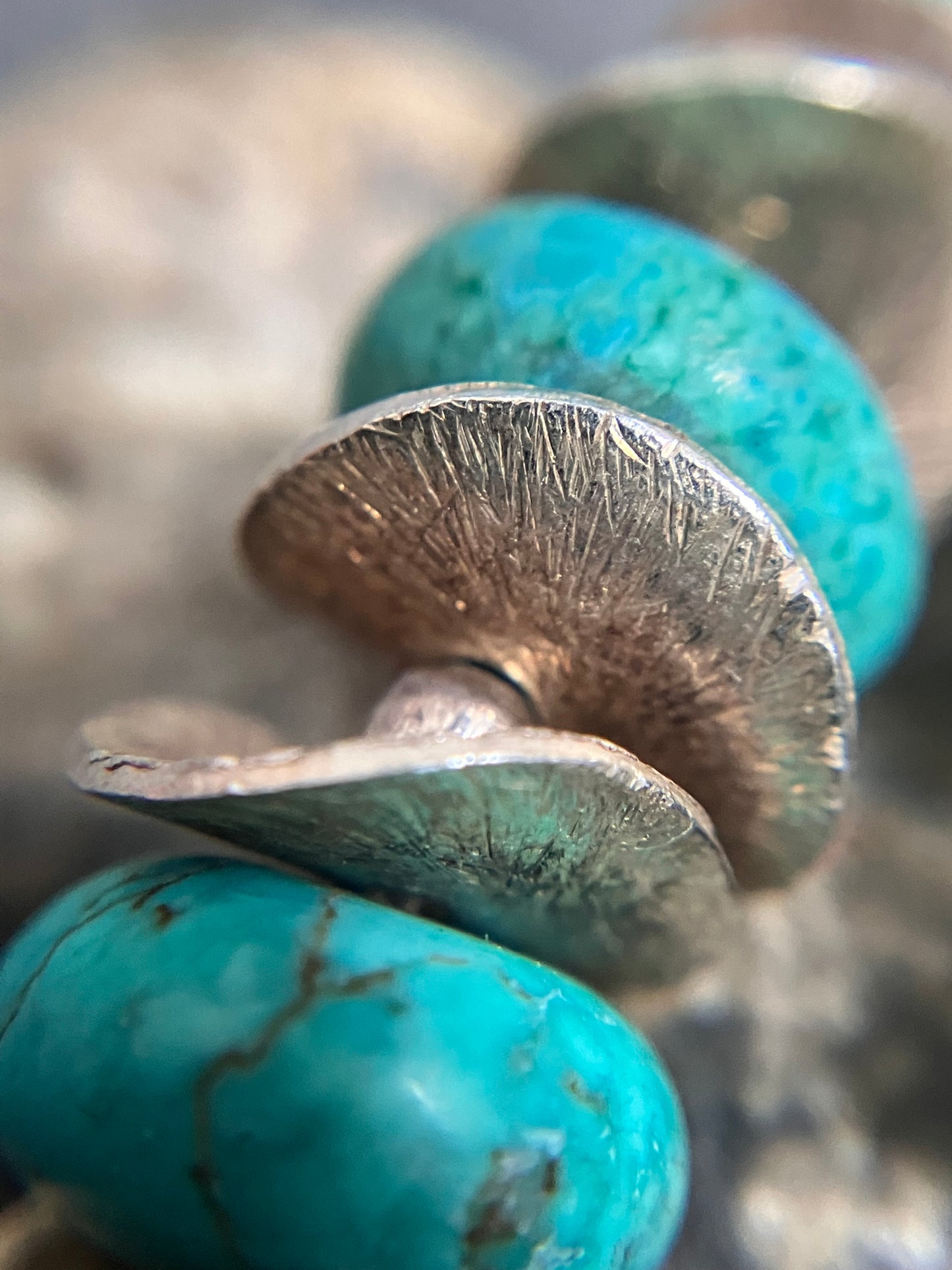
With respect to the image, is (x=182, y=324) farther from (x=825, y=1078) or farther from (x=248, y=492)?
(x=825, y=1078)

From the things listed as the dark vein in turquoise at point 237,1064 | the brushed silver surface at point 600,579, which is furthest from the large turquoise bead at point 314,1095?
the brushed silver surface at point 600,579

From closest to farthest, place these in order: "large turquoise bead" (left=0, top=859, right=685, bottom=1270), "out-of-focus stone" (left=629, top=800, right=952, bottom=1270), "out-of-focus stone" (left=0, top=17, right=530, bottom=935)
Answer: "large turquoise bead" (left=0, top=859, right=685, bottom=1270), "out-of-focus stone" (left=629, top=800, right=952, bottom=1270), "out-of-focus stone" (left=0, top=17, right=530, bottom=935)

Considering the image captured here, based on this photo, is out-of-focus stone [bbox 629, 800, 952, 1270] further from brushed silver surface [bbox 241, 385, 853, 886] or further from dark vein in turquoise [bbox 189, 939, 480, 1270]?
dark vein in turquoise [bbox 189, 939, 480, 1270]

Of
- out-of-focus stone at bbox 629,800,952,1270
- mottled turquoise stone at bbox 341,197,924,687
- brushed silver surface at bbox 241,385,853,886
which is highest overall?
mottled turquoise stone at bbox 341,197,924,687

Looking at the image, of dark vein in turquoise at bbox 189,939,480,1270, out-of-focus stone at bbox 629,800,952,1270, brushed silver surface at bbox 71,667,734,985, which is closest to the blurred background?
out-of-focus stone at bbox 629,800,952,1270

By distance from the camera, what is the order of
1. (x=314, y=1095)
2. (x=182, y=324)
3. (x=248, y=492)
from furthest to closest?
(x=182, y=324) < (x=248, y=492) < (x=314, y=1095)

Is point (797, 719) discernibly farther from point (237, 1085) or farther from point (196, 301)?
point (196, 301)

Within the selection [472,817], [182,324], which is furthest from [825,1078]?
[182,324]
